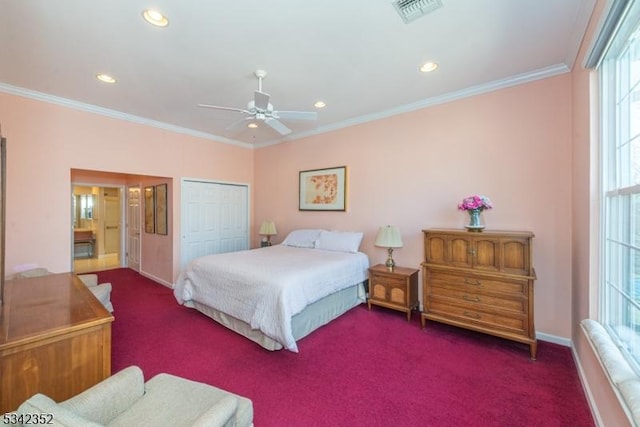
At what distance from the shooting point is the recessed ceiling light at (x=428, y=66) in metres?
2.69

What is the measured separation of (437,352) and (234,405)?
220 cm

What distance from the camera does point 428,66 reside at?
274cm

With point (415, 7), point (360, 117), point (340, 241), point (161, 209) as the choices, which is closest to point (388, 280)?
point (340, 241)

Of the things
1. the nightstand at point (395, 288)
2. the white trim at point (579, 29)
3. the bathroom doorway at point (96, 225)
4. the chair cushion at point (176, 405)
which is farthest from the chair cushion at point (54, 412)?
the bathroom doorway at point (96, 225)

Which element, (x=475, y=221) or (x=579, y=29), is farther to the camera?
(x=475, y=221)

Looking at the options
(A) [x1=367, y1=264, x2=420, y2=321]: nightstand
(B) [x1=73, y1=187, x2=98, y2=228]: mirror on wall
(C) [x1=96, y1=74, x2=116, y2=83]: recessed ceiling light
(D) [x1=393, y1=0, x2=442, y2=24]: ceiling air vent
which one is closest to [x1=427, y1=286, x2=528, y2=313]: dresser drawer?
(A) [x1=367, y1=264, x2=420, y2=321]: nightstand

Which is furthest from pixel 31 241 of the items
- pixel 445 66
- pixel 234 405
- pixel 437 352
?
pixel 445 66

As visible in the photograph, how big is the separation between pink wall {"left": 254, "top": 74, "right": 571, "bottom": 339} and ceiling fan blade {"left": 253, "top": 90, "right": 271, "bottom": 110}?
2.00 metres

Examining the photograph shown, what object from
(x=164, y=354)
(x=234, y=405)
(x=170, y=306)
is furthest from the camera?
(x=170, y=306)

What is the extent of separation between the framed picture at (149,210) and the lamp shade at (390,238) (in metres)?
4.38

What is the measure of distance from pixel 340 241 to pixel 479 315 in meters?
2.02

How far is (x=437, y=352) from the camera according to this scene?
2652 millimetres

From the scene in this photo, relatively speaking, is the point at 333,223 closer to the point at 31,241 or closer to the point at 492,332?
the point at 492,332

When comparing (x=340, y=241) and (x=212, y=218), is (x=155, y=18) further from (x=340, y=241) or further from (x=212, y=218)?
(x=212, y=218)
